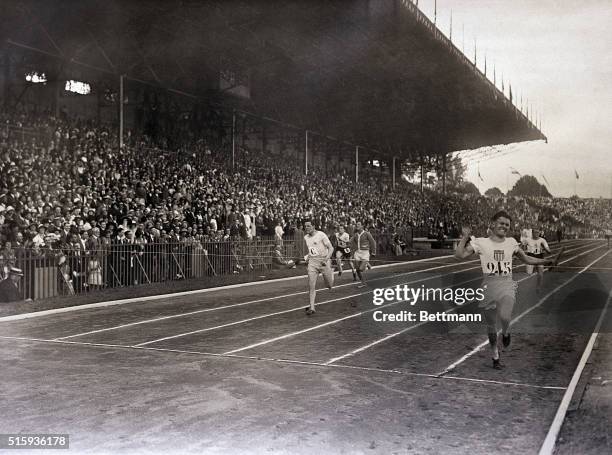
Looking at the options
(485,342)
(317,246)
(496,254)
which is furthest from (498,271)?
(317,246)

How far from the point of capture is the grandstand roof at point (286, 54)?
2359 centimetres

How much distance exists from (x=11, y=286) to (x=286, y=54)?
19184 mm

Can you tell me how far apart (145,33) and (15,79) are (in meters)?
6.60

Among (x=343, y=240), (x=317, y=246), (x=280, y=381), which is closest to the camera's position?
(x=280, y=381)

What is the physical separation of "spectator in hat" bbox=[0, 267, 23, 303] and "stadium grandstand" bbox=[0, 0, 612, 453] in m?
0.12

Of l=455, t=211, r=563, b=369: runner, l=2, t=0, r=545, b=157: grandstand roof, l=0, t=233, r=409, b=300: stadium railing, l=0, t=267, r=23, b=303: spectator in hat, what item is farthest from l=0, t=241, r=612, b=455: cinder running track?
l=2, t=0, r=545, b=157: grandstand roof

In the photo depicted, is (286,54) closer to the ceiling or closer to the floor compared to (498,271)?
closer to the ceiling

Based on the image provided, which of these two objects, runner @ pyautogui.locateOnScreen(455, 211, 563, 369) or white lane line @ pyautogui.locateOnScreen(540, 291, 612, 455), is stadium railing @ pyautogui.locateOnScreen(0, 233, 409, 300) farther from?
white lane line @ pyautogui.locateOnScreen(540, 291, 612, 455)

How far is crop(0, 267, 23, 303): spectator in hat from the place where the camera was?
45.8ft

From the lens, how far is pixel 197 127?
3456cm

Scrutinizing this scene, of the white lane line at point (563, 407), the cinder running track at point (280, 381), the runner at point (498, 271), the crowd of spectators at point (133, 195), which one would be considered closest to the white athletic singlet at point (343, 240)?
the crowd of spectators at point (133, 195)

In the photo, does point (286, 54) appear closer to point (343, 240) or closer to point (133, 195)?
point (343, 240)

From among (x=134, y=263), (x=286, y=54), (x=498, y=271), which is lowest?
(x=134, y=263)

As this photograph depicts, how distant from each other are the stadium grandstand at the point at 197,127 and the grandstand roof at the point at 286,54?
12 centimetres
